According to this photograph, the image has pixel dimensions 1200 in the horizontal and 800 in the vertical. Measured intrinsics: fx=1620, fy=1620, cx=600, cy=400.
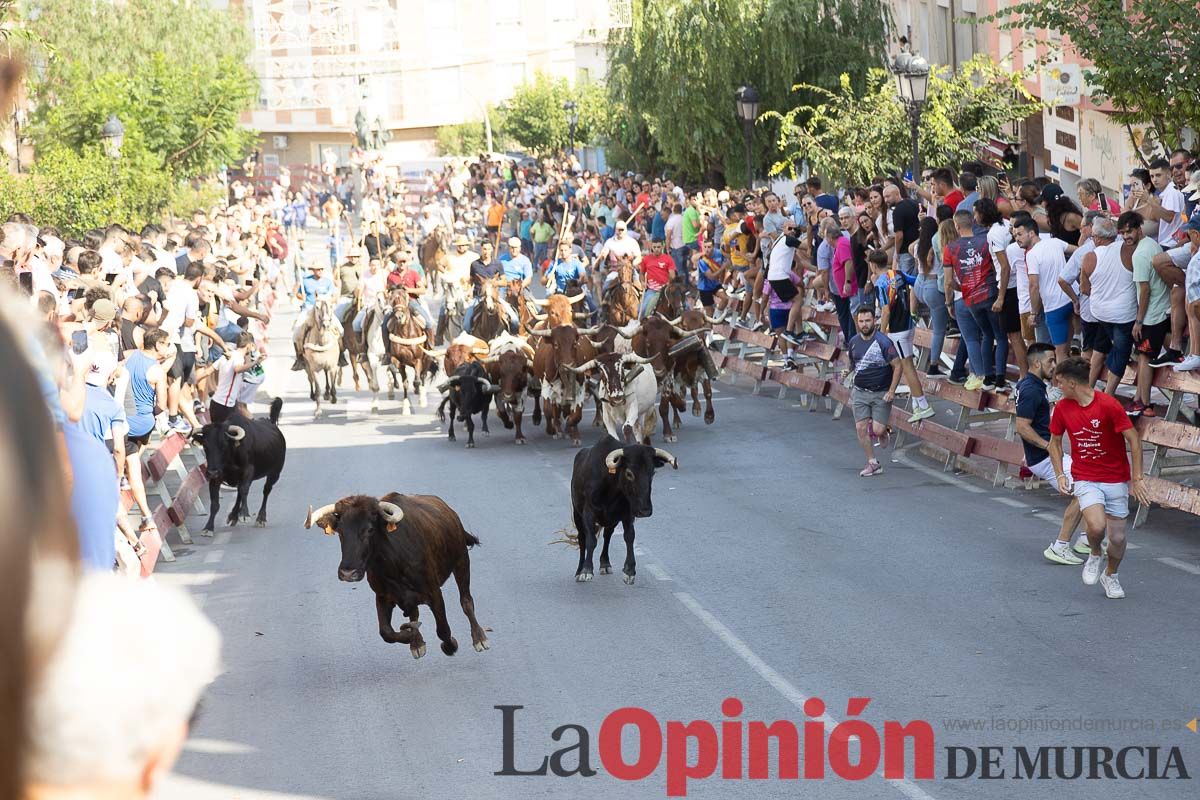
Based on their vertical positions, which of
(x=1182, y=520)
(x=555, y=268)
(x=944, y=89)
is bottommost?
(x=1182, y=520)

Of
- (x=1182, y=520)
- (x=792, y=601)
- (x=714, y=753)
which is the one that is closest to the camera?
(x=714, y=753)

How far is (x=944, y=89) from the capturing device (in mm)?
26406

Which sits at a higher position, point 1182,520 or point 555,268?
point 555,268

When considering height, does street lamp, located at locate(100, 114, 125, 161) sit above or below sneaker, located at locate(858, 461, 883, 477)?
above

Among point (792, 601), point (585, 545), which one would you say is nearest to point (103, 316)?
point (585, 545)

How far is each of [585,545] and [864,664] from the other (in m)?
3.44

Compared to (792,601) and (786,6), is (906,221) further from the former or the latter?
(786,6)

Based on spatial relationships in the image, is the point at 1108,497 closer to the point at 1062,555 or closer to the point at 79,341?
the point at 1062,555

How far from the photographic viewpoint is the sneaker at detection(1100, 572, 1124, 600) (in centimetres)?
1169

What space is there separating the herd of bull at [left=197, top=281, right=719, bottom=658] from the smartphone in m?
2.92

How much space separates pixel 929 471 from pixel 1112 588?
6014mm

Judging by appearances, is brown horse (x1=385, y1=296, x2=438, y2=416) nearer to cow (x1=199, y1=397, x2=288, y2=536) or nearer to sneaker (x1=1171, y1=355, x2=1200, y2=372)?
cow (x1=199, y1=397, x2=288, y2=536)

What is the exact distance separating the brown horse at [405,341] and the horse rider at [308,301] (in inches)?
45.1

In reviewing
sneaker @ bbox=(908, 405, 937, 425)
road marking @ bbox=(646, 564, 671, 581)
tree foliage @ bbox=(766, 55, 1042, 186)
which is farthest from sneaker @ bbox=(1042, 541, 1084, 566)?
tree foliage @ bbox=(766, 55, 1042, 186)
